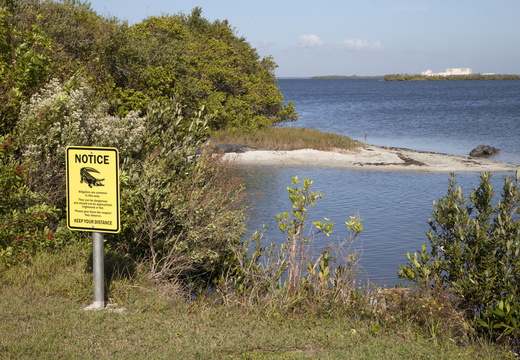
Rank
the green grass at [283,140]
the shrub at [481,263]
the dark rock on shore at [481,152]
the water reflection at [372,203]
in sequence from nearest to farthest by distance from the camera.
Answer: the shrub at [481,263] → the water reflection at [372,203] → the green grass at [283,140] → the dark rock on shore at [481,152]

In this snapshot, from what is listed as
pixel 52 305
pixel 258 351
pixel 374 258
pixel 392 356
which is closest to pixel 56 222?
pixel 52 305

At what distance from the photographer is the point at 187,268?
9.86 m

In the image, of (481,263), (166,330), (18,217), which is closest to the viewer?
(166,330)

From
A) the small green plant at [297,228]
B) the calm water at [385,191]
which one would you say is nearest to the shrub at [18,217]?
the small green plant at [297,228]

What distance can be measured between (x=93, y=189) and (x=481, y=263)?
207 inches

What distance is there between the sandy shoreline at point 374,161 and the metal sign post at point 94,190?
27842 mm

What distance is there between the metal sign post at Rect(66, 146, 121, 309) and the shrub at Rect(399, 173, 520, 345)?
4355mm

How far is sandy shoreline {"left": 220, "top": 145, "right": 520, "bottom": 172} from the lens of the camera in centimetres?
3625

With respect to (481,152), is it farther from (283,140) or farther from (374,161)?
(283,140)

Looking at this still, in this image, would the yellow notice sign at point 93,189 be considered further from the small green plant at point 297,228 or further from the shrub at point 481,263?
the shrub at point 481,263

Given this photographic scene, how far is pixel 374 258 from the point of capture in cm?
1612

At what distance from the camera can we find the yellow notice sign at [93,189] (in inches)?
301

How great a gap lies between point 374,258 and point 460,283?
7112 mm

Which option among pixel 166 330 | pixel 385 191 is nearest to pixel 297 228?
pixel 166 330
